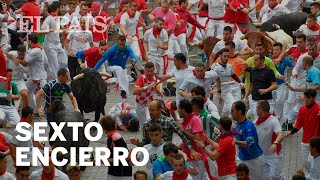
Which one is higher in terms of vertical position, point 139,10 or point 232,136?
point 232,136

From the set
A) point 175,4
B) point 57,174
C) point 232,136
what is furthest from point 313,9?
point 57,174

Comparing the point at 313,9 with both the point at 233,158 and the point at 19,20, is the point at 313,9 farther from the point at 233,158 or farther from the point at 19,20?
the point at 233,158

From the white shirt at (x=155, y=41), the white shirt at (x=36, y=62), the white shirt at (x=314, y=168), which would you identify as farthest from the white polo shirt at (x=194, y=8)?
the white shirt at (x=314, y=168)

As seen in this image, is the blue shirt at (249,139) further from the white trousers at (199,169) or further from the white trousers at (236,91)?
the white trousers at (236,91)

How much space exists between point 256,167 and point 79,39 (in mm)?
9761

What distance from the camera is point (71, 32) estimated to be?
2744cm

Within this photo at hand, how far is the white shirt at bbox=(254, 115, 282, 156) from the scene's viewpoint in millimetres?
18641

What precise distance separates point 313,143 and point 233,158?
3.91ft

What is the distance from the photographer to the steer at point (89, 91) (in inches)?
922

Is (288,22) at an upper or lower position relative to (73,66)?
upper

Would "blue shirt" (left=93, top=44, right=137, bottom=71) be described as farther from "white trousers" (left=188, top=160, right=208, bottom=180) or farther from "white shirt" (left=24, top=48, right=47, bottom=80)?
"white trousers" (left=188, top=160, right=208, bottom=180)

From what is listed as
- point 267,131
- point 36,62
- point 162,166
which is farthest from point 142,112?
point 162,166

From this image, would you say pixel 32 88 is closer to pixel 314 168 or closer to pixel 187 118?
pixel 187 118

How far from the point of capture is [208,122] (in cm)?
1895
